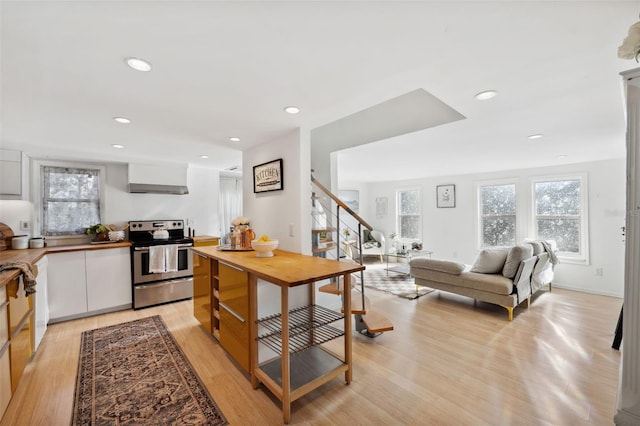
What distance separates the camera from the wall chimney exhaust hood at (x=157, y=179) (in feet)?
13.3

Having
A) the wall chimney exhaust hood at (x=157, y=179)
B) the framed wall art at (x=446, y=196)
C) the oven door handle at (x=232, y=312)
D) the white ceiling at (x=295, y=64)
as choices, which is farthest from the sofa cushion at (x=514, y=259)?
the wall chimney exhaust hood at (x=157, y=179)

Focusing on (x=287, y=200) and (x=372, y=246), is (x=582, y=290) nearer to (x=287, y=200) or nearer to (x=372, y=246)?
(x=372, y=246)

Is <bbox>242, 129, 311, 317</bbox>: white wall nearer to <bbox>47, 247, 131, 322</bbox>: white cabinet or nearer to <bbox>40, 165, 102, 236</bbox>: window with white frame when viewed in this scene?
<bbox>47, 247, 131, 322</bbox>: white cabinet

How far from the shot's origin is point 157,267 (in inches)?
145

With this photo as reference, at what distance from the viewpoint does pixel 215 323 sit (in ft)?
8.81

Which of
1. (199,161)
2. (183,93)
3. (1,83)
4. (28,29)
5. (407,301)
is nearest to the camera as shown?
(28,29)

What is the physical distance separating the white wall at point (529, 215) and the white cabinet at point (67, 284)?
5.77 m

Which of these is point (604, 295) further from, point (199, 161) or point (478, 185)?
point (199, 161)

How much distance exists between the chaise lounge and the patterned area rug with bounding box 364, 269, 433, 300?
28 centimetres

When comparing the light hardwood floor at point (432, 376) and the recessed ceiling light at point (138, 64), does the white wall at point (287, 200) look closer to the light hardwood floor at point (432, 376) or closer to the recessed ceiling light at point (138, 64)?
the light hardwood floor at point (432, 376)

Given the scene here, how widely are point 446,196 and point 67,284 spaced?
7.03 m

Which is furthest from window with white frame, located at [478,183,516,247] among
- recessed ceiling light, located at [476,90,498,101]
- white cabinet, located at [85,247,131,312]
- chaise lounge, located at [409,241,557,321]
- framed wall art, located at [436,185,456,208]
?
white cabinet, located at [85,247,131,312]

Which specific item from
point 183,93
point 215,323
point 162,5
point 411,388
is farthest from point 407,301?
point 162,5

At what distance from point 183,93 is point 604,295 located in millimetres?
6518
